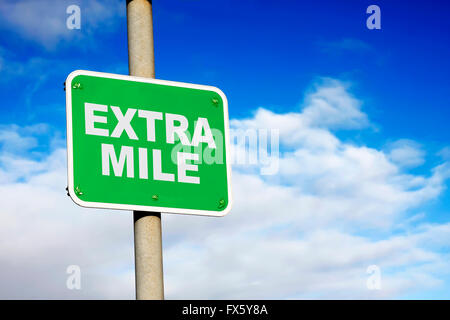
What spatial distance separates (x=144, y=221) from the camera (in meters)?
3.46

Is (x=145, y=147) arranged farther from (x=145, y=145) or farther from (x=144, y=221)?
(x=144, y=221)

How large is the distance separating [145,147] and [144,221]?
49 centimetres

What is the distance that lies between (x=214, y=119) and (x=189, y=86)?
0.96 ft

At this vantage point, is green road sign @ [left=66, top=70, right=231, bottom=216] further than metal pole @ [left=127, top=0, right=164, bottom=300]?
Yes

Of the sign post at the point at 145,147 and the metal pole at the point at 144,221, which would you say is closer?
the metal pole at the point at 144,221

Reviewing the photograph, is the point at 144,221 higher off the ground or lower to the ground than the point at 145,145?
lower

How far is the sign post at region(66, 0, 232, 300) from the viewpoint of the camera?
347cm

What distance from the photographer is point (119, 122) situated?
365 centimetres

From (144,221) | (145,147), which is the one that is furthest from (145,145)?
(144,221)

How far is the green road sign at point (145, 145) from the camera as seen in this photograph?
11.5 ft

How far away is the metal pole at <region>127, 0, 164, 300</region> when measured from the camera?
10.8ft

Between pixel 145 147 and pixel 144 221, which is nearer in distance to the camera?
pixel 144 221
